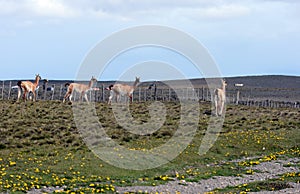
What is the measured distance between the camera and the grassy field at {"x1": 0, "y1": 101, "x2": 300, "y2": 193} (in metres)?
20.0

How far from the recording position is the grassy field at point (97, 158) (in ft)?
65.6

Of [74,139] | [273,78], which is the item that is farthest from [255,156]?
[273,78]

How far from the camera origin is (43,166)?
22.1 metres

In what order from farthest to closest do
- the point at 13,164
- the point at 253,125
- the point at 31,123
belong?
the point at 253,125
the point at 31,123
the point at 13,164

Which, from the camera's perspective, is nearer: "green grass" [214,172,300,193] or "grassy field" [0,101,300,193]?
"green grass" [214,172,300,193]

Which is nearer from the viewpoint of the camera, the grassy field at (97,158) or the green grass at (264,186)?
the green grass at (264,186)

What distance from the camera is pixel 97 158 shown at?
24.6 metres

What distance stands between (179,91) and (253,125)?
150 feet

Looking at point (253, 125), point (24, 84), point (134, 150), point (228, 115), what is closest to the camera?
point (134, 150)

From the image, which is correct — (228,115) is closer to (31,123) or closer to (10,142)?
(31,123)

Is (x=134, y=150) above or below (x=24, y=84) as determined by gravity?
below

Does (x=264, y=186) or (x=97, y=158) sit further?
(x=97, y=158)

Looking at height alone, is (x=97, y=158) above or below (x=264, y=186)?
above

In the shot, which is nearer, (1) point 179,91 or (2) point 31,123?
(2) point 31,123
